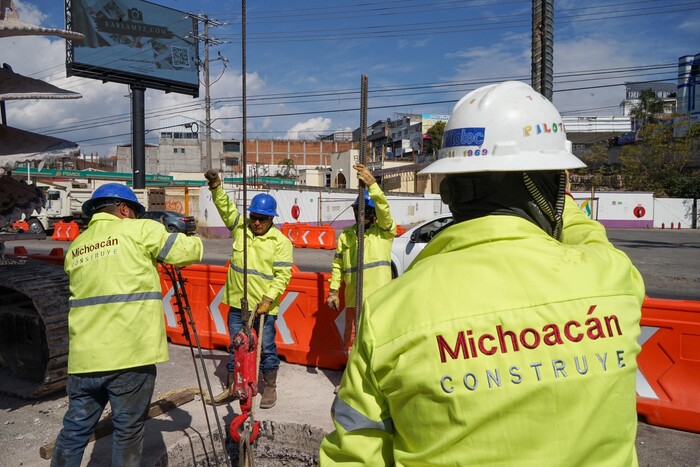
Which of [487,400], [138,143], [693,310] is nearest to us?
[487,400]

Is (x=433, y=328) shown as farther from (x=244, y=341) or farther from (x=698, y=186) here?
(x=698, y=186)

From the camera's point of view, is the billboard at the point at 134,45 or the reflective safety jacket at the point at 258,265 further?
the billboard at the point at 134,45

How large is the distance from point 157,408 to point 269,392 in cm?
98

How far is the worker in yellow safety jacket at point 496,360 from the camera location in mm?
1162

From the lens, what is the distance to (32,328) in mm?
5055

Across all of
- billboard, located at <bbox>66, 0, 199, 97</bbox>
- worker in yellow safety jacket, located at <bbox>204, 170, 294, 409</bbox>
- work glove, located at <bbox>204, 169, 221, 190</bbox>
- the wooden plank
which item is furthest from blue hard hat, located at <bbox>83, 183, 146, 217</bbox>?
billboard, located at <bbox>66, 0, 199, 97</bbox>

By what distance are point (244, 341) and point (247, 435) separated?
1.92 feet

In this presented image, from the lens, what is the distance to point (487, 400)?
3.78ft

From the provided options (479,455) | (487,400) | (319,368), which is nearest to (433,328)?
(487,400)

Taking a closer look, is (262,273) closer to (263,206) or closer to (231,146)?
(263,206)

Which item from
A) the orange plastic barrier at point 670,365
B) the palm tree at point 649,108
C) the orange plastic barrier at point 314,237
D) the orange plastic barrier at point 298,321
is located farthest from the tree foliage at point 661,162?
the orange plastic barrier at point 298,321

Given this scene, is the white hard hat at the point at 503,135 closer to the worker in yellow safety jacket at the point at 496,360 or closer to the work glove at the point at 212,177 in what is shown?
the worker in yellow safety jacket at the point at 496,360

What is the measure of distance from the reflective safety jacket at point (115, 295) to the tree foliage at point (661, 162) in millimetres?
43075

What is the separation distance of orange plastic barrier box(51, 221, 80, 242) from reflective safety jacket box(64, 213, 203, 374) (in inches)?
910
